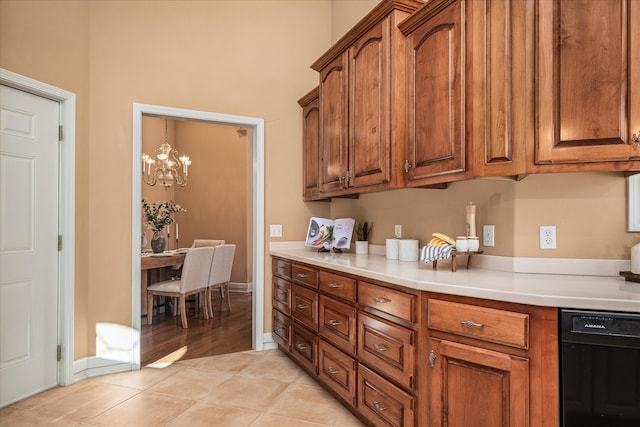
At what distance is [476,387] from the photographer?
161 centimetres

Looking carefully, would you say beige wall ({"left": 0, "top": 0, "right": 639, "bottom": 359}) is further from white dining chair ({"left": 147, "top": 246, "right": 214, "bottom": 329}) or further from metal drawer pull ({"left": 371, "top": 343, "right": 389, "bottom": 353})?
white dining chair ({"left": 147, "top": 246, "right": 214, "bottom": 329})

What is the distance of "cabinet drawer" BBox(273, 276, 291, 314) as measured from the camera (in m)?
3.35

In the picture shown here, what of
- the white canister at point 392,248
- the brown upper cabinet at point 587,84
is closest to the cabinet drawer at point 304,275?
the white canister at point 392,248

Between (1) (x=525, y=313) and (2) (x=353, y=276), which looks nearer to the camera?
(1) (x=525, y=313)

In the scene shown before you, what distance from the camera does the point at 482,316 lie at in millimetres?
1587

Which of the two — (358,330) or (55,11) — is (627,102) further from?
(55,11)

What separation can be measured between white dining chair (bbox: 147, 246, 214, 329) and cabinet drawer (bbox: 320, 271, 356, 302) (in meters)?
2.37

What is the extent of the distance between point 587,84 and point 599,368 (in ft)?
3.61

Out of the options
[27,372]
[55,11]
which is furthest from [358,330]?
[55,11]

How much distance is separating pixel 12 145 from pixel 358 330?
8.21 feet

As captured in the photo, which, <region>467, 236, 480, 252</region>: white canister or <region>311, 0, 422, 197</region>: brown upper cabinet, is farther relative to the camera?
<region>311, 0, 422, 197</region>: brown upper cabinet

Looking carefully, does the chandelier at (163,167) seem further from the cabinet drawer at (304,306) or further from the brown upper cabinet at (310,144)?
the cabinet drawer at (304,306)

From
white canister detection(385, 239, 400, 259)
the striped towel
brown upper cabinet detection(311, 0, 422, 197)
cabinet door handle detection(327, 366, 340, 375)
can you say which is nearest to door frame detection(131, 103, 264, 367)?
brown upper cabinet detection(311, 0, 422, 197)

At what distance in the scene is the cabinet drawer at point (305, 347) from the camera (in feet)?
9.34
